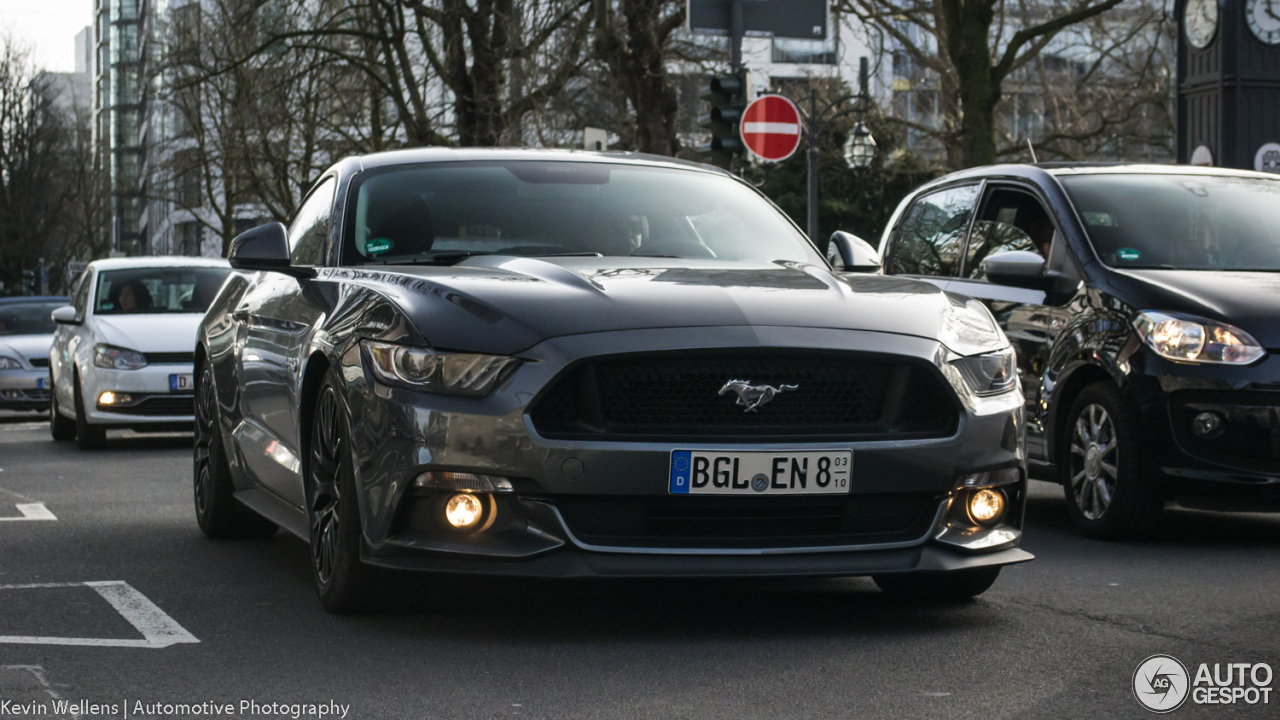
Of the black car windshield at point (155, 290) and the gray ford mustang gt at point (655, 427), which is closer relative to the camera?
the gray ford mustang gt at point (655, 427)

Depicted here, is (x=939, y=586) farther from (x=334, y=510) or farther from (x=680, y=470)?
(x=334, y=510)

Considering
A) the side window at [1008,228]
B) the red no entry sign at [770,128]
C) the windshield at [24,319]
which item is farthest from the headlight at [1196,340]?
the windshield at [24,319]

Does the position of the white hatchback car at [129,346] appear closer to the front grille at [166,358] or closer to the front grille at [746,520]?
the front grille at [166,358]

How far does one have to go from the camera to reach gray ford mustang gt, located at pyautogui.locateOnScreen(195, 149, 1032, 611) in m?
5.27

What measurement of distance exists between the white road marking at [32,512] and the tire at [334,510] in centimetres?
343

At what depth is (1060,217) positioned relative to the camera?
877cm

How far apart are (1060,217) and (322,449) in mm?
4145

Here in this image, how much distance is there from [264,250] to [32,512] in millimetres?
3382

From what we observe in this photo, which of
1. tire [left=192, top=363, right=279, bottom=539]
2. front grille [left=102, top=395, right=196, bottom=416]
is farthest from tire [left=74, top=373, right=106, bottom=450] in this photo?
tire [left=192, top=363, right=279, bottom=539]

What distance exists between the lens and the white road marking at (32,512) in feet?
29.9

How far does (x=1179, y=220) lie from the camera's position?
8750mm

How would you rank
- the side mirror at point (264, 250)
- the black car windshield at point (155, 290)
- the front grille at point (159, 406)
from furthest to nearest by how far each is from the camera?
the black car windshield at point (155, 290) → the front grille at point (159, 406) → the side mirror at point (264, 250)

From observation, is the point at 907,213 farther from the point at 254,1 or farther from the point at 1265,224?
the point at 254,1

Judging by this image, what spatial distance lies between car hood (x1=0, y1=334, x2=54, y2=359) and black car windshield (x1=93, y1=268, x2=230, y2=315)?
5340mm
